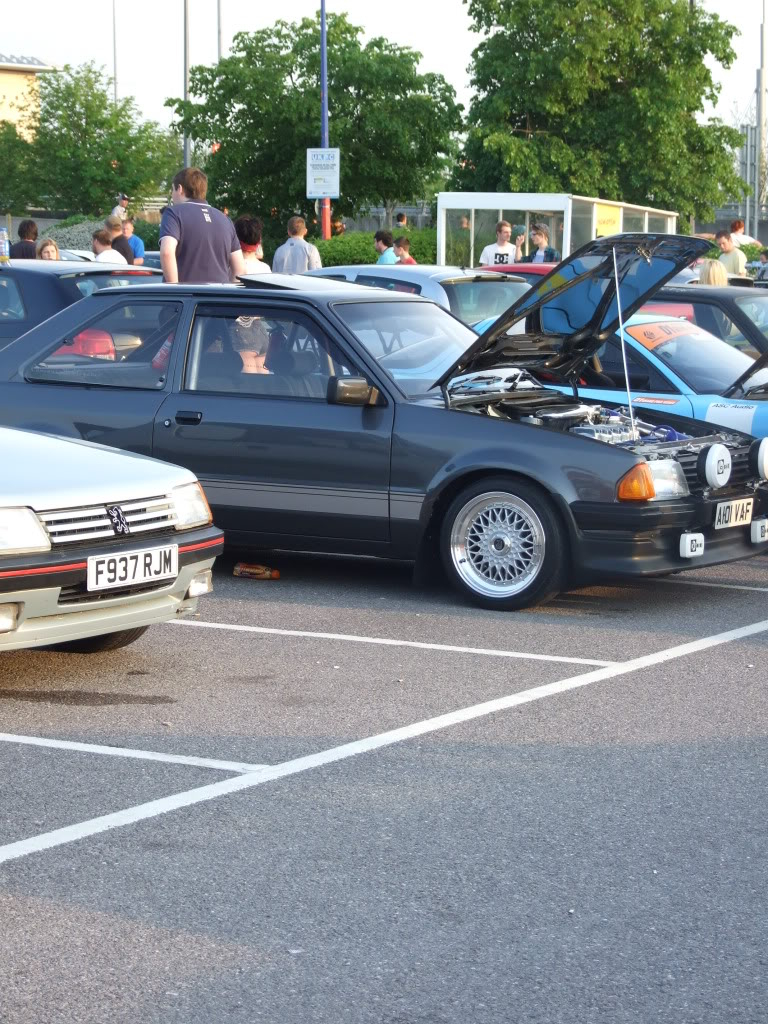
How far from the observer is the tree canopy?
52.0 m

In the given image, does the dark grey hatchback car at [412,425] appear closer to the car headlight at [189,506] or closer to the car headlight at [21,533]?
the car headlight at [189,506]

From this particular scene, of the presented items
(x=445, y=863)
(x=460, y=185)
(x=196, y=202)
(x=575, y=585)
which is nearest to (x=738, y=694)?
(x=575, y=585)

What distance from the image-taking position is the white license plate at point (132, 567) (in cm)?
578

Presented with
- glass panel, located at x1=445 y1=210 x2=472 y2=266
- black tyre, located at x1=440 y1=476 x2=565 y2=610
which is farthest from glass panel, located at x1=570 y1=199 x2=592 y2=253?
black tyre, located at x1=440 y1=476 x2=565 y2=610

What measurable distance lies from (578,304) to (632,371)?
148cm

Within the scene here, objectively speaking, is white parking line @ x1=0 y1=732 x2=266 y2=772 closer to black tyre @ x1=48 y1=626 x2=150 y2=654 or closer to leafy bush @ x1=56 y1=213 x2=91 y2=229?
black tyre @ x1=48 y1=626 x2=150 y2=654

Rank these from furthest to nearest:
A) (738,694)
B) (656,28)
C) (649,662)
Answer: (656,28), (649,662), (738,694)

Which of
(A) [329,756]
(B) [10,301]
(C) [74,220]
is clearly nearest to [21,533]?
(A) [329,756]

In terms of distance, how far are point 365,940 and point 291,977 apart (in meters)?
0.27

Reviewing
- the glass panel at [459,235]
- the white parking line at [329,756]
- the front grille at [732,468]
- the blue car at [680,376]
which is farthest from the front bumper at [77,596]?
the glass panel at [459,235]

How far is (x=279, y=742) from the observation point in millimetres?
5344

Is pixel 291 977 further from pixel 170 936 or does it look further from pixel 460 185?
pixel 460 185

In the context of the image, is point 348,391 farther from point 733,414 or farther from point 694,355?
point 694,355

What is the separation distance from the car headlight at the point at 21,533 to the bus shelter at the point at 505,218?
21.2m
